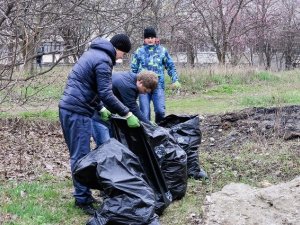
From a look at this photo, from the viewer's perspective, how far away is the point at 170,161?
5.00m

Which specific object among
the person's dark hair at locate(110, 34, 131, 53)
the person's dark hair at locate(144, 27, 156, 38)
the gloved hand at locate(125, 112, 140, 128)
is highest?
the person's dark hair at locate(144, 27, 156, 38)

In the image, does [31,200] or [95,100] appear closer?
[95,100]

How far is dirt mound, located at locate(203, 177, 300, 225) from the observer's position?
427 centimetres

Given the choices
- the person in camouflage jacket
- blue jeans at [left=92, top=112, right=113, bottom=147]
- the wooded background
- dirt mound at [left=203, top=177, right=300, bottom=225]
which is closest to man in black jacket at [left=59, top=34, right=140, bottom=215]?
blue jeans at [left=92, top=112, right=113, bottom=147]

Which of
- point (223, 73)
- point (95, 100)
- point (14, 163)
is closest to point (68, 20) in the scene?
point (14, 163)

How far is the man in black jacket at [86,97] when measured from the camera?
14.7ft

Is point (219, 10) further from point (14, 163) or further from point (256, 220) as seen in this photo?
point (256, 220)

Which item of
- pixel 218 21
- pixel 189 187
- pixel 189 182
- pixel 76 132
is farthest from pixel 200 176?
pixel 218 21

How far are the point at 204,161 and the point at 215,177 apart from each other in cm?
67

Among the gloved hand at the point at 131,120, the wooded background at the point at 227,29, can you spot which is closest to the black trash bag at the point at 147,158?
the gloved hand at the point at 131,120

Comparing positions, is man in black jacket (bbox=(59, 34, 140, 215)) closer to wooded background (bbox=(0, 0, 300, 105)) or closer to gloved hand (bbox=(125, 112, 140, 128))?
gloved hand (bbox=(125, 112, 140, 128))

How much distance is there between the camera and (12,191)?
206 inches

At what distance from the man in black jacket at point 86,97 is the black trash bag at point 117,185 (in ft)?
0.97

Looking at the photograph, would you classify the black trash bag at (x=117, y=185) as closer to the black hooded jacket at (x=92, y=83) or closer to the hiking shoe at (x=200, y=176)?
the black hooded jacket at (x=92, y=83)
